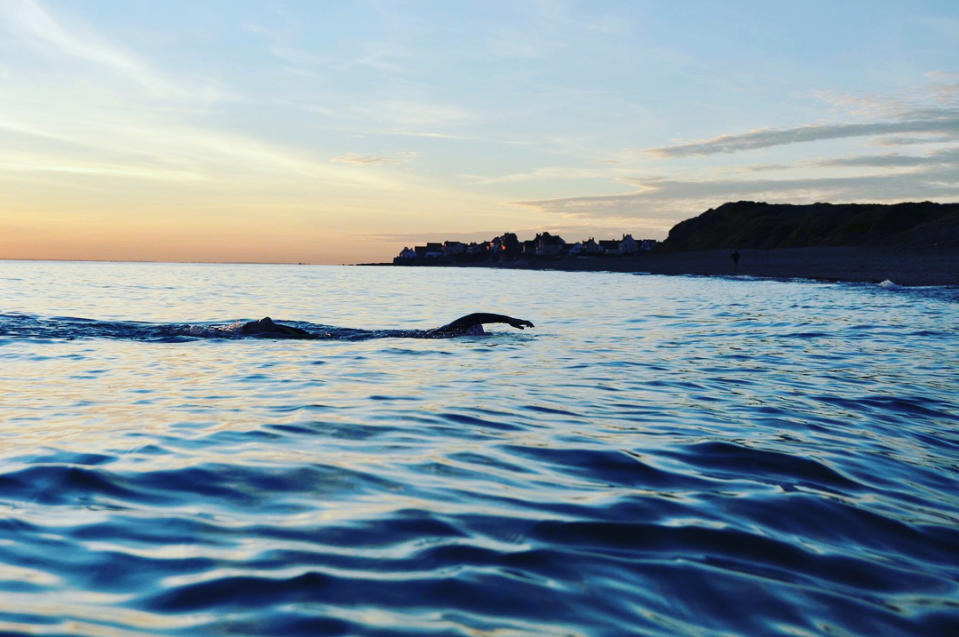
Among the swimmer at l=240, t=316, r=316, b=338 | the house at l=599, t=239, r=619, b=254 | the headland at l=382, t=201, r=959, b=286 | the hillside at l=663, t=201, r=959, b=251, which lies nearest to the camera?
the swimmer at l=240, t=316, r=316, b=338

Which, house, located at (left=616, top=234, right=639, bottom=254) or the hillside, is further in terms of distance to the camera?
house, located at (left=616, top=234, right=639, bottom=254)

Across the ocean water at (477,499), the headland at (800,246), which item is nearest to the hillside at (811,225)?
the headland at (800,246)

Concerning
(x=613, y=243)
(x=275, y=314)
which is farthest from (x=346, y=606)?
(x=613, y=243)

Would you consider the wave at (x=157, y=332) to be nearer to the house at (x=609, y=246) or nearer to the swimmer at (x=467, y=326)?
the swimmer at (x=467, y=326)

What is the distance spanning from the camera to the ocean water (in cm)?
312

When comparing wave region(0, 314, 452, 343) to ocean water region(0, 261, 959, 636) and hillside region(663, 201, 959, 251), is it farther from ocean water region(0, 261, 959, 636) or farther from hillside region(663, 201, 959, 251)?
hillside region(663, 201, 959, 251)

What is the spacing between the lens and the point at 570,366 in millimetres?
11344

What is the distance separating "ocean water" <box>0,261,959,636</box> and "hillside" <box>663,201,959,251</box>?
79442mm

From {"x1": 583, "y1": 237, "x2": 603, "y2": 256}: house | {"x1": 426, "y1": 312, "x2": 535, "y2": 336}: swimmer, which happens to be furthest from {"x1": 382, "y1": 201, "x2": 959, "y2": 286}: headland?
{"x1": 426, "y1": 312, "x2": 535, "y2": 336}: swimmer

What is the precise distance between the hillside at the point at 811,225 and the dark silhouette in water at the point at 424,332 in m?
73.7

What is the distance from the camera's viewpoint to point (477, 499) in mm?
4691

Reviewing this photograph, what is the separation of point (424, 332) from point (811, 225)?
444ft

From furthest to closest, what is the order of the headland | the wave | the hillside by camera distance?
1. the hillside
2. the headland
3. the wave

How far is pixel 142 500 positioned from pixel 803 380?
8422 mm
